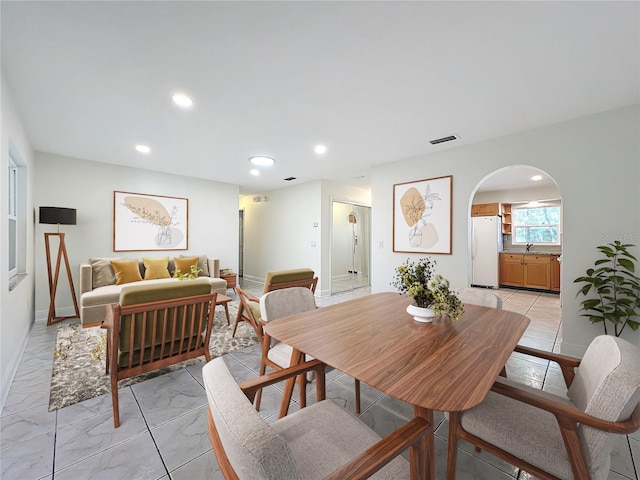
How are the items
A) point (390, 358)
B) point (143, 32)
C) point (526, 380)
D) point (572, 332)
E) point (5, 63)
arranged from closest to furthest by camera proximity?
point (390, 358), point (143, 32), point (5, 63), point (526, 380), point (572, 332)

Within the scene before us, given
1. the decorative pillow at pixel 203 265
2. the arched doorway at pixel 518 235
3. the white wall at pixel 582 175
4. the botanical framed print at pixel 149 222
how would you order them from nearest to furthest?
the white wall at pixel 582 175, the botanical framed print at pixel 149 222, the decorative pillow at pixel 203 265, the arched doorway at pixel 518 235

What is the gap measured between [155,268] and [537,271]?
7.82 metres

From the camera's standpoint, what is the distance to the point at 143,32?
5.38 ft

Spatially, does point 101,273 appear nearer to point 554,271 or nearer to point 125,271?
point 125,271

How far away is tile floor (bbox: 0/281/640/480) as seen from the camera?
140cm

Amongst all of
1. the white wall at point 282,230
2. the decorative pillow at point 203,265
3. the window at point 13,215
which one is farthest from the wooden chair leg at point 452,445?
the decorative pillow at point 203,265

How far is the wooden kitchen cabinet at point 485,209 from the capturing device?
21.1 feet

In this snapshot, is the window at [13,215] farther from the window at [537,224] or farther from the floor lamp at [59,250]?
the window at [537,224]

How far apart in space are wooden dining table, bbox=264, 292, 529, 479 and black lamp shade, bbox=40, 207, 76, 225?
396 cm

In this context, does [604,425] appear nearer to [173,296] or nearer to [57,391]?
[173,296]

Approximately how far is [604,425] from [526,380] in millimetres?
1849

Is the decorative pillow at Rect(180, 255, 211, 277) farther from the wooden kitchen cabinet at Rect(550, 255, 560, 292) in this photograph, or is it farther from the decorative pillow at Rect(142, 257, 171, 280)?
the wooden kitchen cabinet at Rect(550, 255, 560, 292)

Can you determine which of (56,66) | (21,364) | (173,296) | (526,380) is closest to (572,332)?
(526,380)

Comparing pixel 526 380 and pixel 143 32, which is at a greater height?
pixel 143 32
